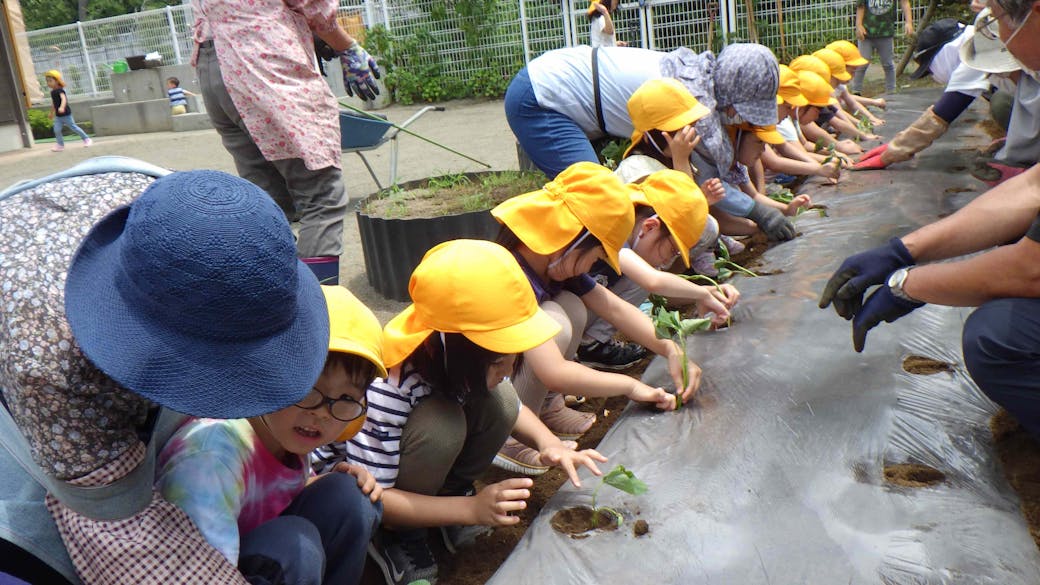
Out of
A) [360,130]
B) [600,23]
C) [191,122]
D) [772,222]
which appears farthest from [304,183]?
[191,122]

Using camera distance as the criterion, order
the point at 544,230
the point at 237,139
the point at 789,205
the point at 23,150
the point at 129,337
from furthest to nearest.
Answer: the point at 23,150, the point at 789,205, the point at 237,139, the point at 544,230, the point at 129,337

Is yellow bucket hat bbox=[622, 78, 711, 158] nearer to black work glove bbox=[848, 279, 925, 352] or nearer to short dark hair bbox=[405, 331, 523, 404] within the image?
black work glove bbox=[848, 279, 925, 352]

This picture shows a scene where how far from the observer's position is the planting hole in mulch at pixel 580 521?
64.9 inches

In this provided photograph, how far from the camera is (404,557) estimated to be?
72.6 inches

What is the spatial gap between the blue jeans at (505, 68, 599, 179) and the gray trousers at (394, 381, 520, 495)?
5.17 feet

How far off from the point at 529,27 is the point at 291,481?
12416mm

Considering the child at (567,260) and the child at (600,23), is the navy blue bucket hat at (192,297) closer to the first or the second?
the child at (567,260)

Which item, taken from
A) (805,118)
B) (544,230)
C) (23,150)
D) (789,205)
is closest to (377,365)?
(544,230)

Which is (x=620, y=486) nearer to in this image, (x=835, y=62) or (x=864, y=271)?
(x=864, y=271)

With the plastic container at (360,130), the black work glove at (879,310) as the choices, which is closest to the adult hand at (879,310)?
the black work glove at (879,310)

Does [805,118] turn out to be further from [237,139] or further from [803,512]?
[803,512]

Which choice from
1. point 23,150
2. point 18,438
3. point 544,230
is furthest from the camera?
point 23,150

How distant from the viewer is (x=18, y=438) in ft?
3.81

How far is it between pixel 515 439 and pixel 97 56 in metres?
19.7
